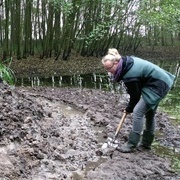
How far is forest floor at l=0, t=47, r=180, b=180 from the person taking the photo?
494 cm

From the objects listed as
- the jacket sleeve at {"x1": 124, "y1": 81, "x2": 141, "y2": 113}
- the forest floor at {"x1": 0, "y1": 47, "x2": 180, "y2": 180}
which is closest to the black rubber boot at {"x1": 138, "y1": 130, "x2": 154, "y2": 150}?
the forest floor at {"x1": 0, "y1": 47, "x2": 180, "y2": 180}

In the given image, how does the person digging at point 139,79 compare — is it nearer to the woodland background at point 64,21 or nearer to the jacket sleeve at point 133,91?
the jacket sleeve at point 133,91

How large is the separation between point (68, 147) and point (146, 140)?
51.1 inches

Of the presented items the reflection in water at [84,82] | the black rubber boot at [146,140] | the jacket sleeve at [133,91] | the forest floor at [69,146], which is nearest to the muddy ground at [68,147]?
the forest floor at [69,146]

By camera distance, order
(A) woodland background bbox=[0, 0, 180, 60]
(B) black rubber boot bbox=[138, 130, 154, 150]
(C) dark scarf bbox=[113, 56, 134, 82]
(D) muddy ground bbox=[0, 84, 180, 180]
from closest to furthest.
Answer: (D) muddy ground bbox=[0, 84, 180, 180], (C) dark scarf bbox=[113, 56, 134, 82], (B) black rubber boot bbox=[138, 130, 154, 150], (A) woodland background bbox=[0, 0, 180, 60]

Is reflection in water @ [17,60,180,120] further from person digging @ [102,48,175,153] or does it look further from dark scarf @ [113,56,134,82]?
dark scarf @ [113,56,134,82]

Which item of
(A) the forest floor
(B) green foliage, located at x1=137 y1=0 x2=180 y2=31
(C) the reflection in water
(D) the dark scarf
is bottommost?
(C) the reflection in water

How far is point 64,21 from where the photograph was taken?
22.5m

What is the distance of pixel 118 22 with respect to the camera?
24531mm

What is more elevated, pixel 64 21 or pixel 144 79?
pixel 64 21

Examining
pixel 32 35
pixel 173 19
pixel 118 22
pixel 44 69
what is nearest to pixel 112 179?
pixel 44 69

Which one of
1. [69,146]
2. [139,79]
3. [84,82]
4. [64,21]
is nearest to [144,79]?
[139,79]

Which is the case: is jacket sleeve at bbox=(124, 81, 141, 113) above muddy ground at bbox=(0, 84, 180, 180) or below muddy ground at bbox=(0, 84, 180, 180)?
above

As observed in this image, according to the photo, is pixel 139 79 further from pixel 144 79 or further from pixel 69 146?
pixel 69 146
